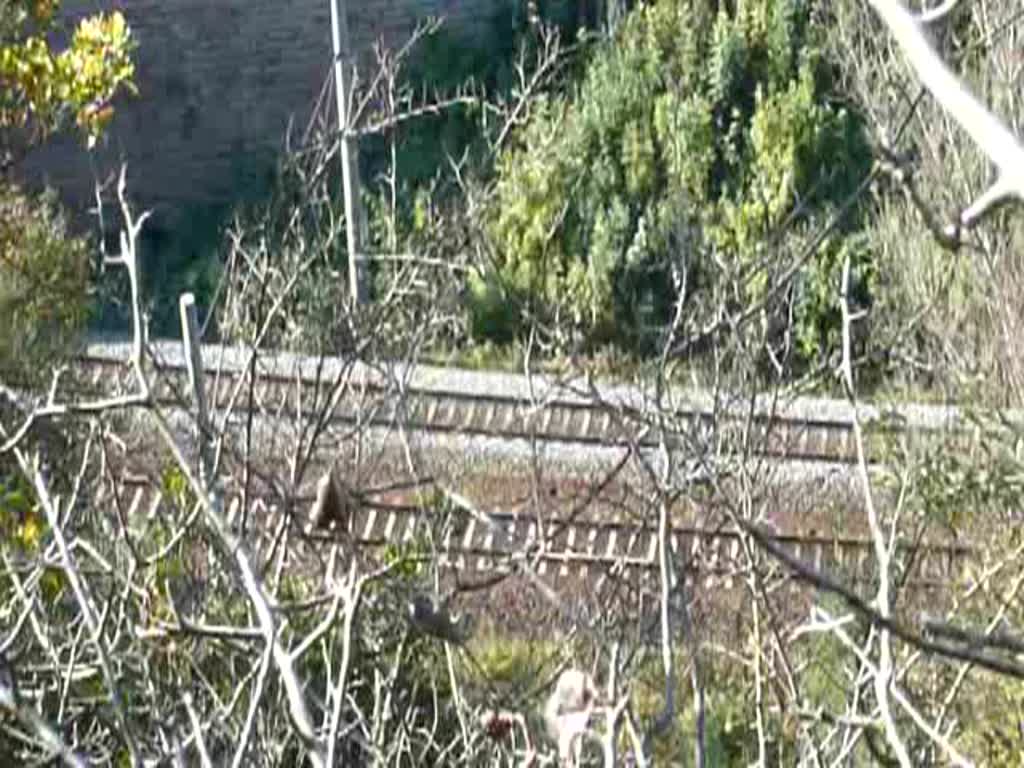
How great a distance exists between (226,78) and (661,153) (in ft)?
15.1

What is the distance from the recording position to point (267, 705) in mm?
3590

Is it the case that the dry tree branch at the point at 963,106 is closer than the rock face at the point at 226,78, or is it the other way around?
the dry tree branch at the point at 963,106

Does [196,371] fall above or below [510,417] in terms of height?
above

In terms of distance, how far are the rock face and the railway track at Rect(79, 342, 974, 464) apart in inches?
245

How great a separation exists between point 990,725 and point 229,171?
16262mm

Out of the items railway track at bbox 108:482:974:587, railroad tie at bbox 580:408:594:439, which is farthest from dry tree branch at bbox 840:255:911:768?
railroad tie at bbox 580:408:594:439

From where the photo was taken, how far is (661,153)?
1955 centimetres

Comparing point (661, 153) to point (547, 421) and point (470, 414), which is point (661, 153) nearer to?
point (470, 414)

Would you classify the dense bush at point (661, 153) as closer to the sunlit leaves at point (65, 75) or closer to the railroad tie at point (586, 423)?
the railroad tie at point (586, 423)

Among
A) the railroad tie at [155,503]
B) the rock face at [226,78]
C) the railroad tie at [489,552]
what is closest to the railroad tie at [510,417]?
the railroad tie at [489,552]

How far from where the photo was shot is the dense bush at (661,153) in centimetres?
1794

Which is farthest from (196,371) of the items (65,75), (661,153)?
(661,153)

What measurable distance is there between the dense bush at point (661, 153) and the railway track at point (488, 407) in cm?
283

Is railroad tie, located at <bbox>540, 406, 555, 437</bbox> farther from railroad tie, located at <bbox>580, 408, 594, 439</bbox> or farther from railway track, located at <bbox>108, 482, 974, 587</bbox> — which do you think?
railway track, located at <bbox>108, 482, 974, 587</bbox>
